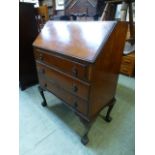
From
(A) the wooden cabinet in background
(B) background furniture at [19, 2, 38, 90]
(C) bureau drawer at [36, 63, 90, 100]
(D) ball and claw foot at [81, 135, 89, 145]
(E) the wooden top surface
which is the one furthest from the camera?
(A) the wooden cabinet in background

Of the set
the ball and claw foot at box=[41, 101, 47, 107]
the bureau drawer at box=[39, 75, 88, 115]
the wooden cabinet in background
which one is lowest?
A: the ball and claw foot at box=[41, 101, 47, 107]

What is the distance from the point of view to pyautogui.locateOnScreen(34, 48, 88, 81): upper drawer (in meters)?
1.04

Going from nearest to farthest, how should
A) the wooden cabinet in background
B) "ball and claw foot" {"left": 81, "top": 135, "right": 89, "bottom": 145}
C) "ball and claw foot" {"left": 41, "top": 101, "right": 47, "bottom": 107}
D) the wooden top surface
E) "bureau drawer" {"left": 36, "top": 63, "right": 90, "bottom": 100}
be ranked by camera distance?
the wooden top surface, "bureau drawer" {"left": 36, "top": 63, "right": 90, "bottom": 100}, "ball and claw foot" {"left": 81, "top": 135, "right": 89, "bottom": 145}, "ball and claw foot" {"left": 41, "top": 101, "right": 47, "bottom": 107}, the wooden cabinet in background

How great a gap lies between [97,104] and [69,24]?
2.63 ft

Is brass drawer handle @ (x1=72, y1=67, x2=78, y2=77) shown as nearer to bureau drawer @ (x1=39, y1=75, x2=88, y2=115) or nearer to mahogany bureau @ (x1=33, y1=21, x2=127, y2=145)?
mahogany bureau @ (x1=33, y1=21, x2=127, y2=145)

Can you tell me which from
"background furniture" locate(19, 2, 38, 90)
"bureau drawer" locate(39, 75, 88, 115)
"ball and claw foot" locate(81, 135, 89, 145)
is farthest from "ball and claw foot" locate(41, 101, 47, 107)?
"ball and claw foot" locate(81, 135, 89, 145)

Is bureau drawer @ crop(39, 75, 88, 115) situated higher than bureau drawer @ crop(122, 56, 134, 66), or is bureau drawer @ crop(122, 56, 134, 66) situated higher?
bureau drawer @ crop(122, 56, 134, 66)

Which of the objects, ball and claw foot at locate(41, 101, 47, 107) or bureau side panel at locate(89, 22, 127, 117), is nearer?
bureau side panel at locate(89, 22, 127, 117)

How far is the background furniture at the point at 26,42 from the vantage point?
1.99m

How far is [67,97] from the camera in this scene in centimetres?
135

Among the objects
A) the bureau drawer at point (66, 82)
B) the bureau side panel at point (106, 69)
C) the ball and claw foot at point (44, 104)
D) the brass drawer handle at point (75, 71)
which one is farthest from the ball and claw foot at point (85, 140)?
the ball and claw foot at point (44, 104)

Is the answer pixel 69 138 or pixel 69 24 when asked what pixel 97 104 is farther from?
pixel 69 24

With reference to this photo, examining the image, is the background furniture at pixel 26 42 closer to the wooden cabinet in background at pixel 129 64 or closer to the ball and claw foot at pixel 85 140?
the ball and claw foot at pixel 85 140

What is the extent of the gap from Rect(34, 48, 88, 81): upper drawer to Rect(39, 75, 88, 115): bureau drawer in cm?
23
